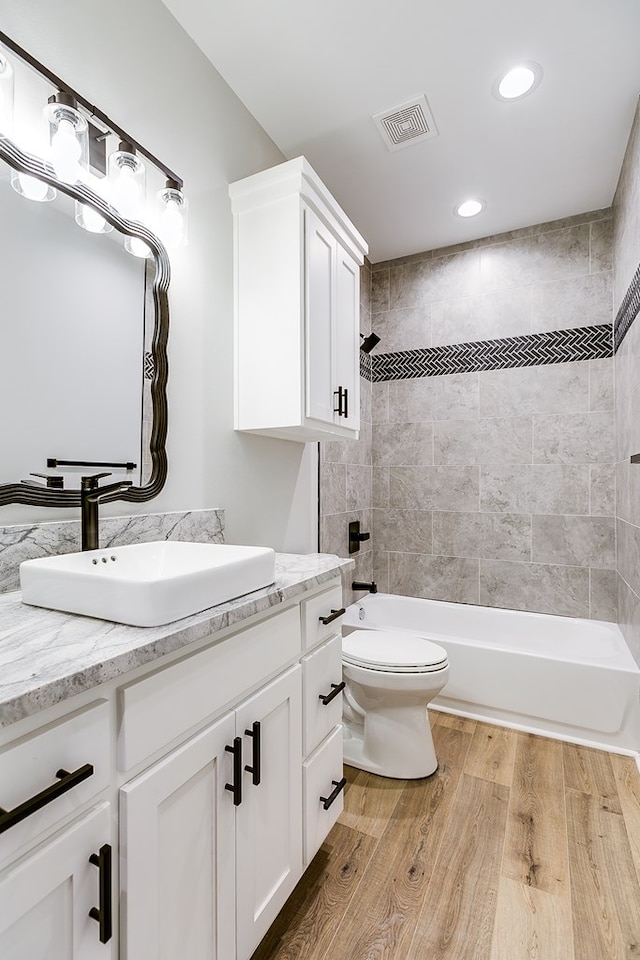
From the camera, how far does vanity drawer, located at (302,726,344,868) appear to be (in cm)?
126

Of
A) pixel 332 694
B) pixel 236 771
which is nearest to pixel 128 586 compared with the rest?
pixel 236 771

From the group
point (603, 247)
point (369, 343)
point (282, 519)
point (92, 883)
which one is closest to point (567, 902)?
point (92, 883)

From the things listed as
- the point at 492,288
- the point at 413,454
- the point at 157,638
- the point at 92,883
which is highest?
the point at 492,288

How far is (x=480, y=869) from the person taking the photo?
1443 millimetres

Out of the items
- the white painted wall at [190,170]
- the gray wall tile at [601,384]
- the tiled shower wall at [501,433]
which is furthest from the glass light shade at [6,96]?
the gray wall tile at [601,384]

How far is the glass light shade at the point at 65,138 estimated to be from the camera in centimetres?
110

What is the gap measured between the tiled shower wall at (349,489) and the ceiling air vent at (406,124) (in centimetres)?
110

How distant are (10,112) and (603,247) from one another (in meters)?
2.89

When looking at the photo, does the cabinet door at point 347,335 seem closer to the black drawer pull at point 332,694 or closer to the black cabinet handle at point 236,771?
the black drawer pull at point 332,694

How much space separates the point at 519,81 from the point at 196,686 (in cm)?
237

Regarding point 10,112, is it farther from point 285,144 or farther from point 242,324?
point 285,144

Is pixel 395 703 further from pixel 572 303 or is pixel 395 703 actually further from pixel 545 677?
pixel 572 303

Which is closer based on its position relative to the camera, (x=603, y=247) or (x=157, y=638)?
(x=157, y=638)

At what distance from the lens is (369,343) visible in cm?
316
